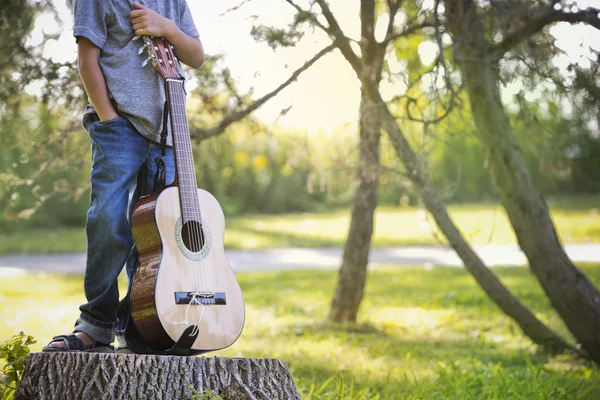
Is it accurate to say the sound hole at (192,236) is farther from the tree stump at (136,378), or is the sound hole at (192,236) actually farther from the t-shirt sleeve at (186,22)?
the t-shirt sleeve at (186,22)

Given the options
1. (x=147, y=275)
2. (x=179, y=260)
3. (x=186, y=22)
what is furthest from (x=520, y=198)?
(x=147, y=275)

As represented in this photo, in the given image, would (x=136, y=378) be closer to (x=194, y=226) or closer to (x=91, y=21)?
(x=194, y=226)

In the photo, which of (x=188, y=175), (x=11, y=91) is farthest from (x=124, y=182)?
(x=11, y=91)

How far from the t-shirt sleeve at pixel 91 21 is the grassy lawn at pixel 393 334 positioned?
5.39 ft

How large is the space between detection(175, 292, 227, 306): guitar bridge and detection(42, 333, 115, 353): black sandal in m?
0.39

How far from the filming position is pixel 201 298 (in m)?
2.49

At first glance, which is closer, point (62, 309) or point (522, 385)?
point (522, 385)

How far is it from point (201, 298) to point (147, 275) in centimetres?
20

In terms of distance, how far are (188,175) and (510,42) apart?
86.9 inches

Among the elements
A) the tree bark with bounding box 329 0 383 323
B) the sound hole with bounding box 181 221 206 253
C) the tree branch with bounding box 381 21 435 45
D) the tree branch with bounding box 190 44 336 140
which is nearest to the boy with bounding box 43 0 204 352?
the sound hole with bounding box 181 221 206 253

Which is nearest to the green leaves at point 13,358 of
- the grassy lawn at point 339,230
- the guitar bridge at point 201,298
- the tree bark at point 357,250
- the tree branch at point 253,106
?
the guitar bridge at point 201,298

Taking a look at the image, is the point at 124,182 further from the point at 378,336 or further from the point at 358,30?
the point at 378,336

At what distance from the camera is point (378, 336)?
16.7ft

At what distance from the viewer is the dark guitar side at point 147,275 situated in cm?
241
